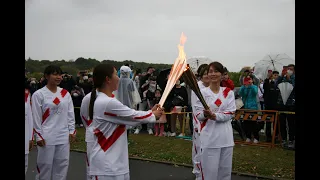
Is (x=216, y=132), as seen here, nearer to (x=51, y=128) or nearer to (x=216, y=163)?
(x=216, y=163)

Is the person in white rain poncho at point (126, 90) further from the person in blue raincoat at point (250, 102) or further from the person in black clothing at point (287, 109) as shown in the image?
the person in black clothing at point (287, 109)

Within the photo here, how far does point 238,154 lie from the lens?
8320 millimetres

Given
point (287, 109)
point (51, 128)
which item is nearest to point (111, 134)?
point (51, 128)

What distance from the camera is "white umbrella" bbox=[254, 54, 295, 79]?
1223cm

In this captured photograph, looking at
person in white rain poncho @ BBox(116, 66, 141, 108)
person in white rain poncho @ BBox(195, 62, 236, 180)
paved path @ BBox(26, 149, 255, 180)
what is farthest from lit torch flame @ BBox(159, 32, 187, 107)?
person in white rain poncho @ BBox(116, 66, 141, 108)

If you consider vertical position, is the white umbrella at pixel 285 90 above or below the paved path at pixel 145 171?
above

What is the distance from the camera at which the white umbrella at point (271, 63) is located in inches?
482

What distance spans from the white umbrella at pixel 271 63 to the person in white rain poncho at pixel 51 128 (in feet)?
29.0

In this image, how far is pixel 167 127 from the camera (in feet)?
37.1

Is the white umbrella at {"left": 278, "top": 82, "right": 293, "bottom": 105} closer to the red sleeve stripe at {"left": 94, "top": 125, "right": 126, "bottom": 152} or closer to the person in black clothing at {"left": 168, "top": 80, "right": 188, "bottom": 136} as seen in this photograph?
the person in black clothing at {"left": 168, "top": 80, "right": 188, "bottom": 136}

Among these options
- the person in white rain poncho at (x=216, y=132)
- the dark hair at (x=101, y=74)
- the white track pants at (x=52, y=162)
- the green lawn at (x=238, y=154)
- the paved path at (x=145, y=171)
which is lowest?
the paved path at (x=145, y=171)

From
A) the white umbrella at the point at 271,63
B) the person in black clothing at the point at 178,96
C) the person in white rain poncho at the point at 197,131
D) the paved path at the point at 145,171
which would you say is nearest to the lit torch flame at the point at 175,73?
the person in white rain poncho at the point at 197,131

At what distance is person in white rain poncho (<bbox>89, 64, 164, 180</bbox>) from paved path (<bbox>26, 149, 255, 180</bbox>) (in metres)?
3.37
